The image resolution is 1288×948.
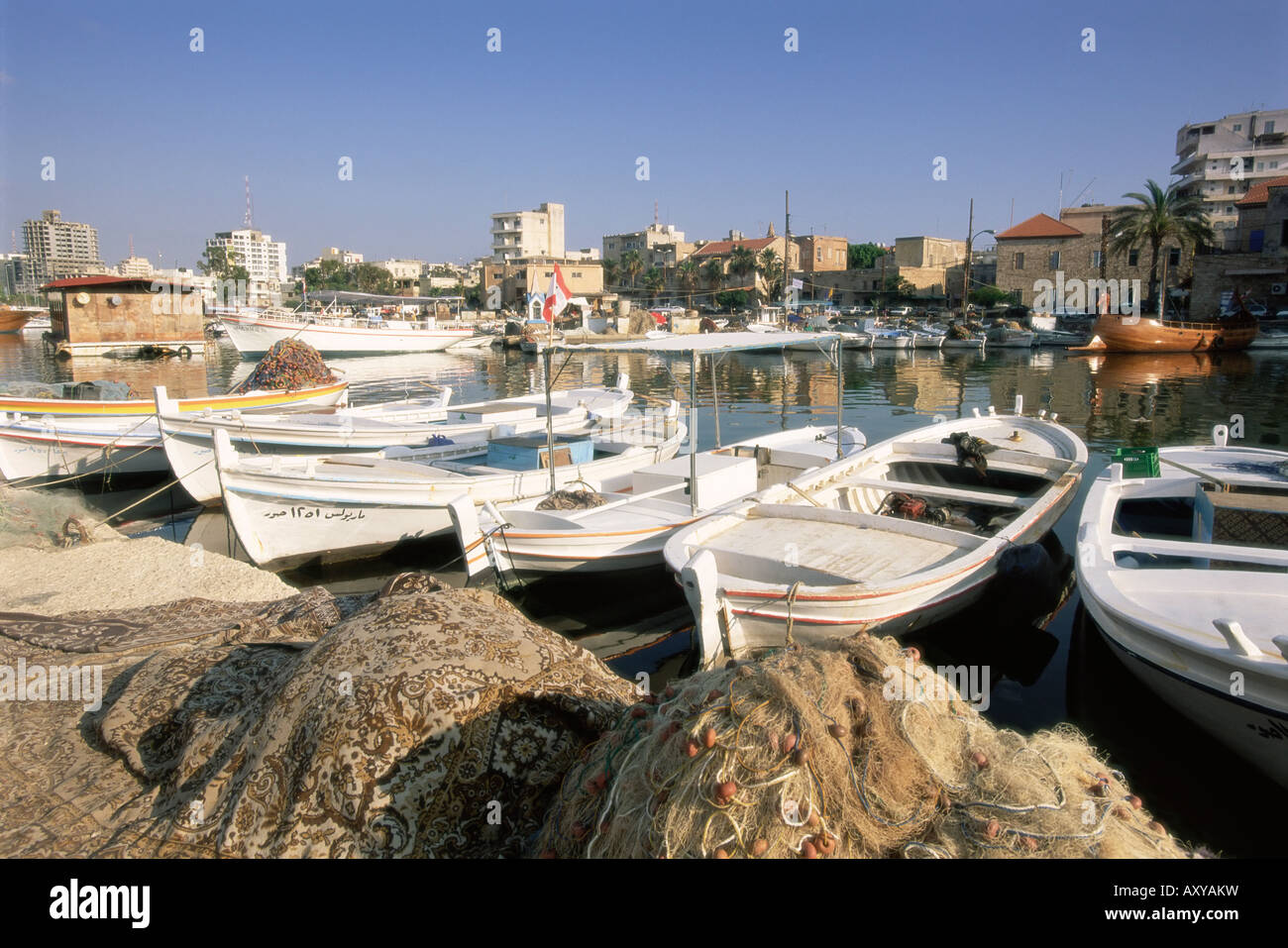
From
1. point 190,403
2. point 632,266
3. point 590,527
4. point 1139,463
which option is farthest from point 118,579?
point 632,266

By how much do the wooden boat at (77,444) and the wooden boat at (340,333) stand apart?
3226cm

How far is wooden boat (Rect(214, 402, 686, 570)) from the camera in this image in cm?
1053

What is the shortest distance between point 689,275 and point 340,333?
4562 cm

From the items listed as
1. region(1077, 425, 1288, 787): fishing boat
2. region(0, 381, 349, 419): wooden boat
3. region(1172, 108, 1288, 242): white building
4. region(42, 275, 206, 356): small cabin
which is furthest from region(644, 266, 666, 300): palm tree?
region(1077, 425, 1288, 787): fishing boat

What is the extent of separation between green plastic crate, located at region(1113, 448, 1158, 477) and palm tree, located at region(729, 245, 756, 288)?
246ft

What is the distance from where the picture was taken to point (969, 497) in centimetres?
963

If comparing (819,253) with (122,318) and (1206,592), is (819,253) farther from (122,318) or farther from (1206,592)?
(1206,592)

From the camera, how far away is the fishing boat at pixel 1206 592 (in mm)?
5094

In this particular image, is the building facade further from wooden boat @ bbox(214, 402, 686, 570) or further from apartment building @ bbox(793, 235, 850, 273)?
wooden boat @ bbox(214, 402, 686, 570)

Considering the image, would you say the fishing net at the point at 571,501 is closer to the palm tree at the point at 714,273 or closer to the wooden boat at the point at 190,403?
the wooden boat at the point at 190,403
